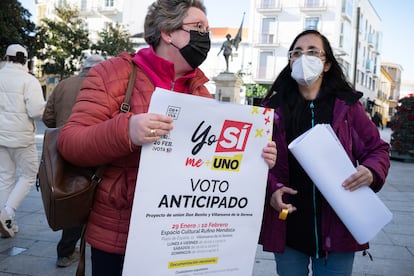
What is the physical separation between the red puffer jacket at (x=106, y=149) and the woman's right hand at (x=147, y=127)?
0.26 ft

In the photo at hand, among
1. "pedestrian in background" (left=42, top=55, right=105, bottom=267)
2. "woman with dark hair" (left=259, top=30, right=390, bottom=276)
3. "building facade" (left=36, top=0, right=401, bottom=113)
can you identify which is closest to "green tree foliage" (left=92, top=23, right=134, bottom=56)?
"building facade" (left=36, top=0, right=401, bottom=113)

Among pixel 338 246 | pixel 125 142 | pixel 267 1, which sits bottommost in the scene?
pixel 338 246

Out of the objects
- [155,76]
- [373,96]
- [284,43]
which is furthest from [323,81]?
[373,96]

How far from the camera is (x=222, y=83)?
22672 millimetres

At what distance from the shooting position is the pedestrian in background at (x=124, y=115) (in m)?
1.44

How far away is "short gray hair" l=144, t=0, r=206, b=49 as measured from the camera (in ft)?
5.59

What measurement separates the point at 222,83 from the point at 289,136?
20.8 metres

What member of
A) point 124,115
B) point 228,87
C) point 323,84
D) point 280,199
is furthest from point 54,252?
point 228,87

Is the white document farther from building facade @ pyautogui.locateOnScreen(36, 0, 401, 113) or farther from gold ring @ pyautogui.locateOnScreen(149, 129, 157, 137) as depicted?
building facade @ pyautogui.locateOnScreen(36, 0, 401, 113)

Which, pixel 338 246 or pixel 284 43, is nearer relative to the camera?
pixel 338 246

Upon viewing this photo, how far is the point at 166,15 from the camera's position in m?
1.71

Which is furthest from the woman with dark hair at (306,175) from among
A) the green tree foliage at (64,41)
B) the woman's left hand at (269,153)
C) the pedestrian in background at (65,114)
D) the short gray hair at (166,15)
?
the green tree foliage at (64,41)

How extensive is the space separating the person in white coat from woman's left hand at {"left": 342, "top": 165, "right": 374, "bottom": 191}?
3.39 m

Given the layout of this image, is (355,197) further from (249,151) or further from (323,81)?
(323,81)
